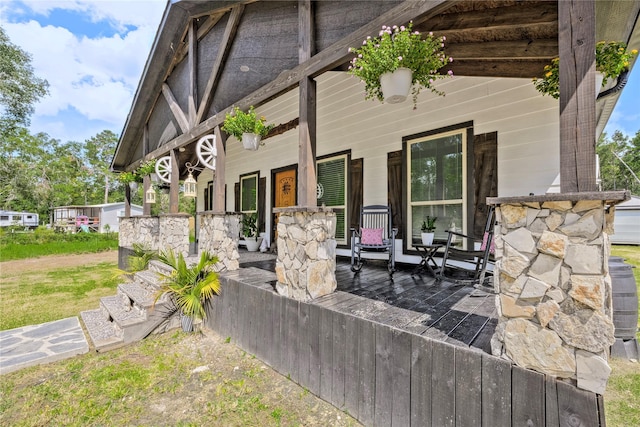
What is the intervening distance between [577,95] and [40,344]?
543 cm

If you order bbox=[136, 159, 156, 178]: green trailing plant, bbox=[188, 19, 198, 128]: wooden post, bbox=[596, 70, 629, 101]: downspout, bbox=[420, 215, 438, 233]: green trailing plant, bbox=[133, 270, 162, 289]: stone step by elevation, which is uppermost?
bbox=[188, 19, 198, 128]: wooden post

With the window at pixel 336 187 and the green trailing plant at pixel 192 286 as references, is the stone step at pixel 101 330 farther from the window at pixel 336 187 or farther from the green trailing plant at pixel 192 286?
the window at pixel 336 187

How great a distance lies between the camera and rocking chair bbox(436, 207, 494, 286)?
287 centimetres

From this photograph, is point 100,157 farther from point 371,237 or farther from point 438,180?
point 438,180

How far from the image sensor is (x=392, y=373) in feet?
6.39

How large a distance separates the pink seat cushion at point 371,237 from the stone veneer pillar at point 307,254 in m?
1.11

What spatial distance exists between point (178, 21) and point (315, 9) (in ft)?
10.7

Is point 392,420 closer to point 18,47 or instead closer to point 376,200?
point 376,200

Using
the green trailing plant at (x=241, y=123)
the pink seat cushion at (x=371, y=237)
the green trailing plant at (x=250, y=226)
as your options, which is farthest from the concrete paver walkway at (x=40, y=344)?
the pink seat cushion at (x=371, y=237)

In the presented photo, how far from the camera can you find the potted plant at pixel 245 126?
3822 mm

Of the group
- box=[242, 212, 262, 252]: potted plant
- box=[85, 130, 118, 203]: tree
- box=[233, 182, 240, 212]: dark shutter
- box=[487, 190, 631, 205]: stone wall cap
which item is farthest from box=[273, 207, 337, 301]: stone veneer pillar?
box=[85, 130, 118, 203]: tree

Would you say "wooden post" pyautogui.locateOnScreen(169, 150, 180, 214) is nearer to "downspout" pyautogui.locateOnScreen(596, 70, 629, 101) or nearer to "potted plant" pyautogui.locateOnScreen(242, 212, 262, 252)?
"potted plant" pyautogui.locateOnScreen(242, 212, 262, 252)

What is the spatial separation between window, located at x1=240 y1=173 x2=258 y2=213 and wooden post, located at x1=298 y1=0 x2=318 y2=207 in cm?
441

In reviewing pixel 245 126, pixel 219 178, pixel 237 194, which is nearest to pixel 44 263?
pixel 237 194
